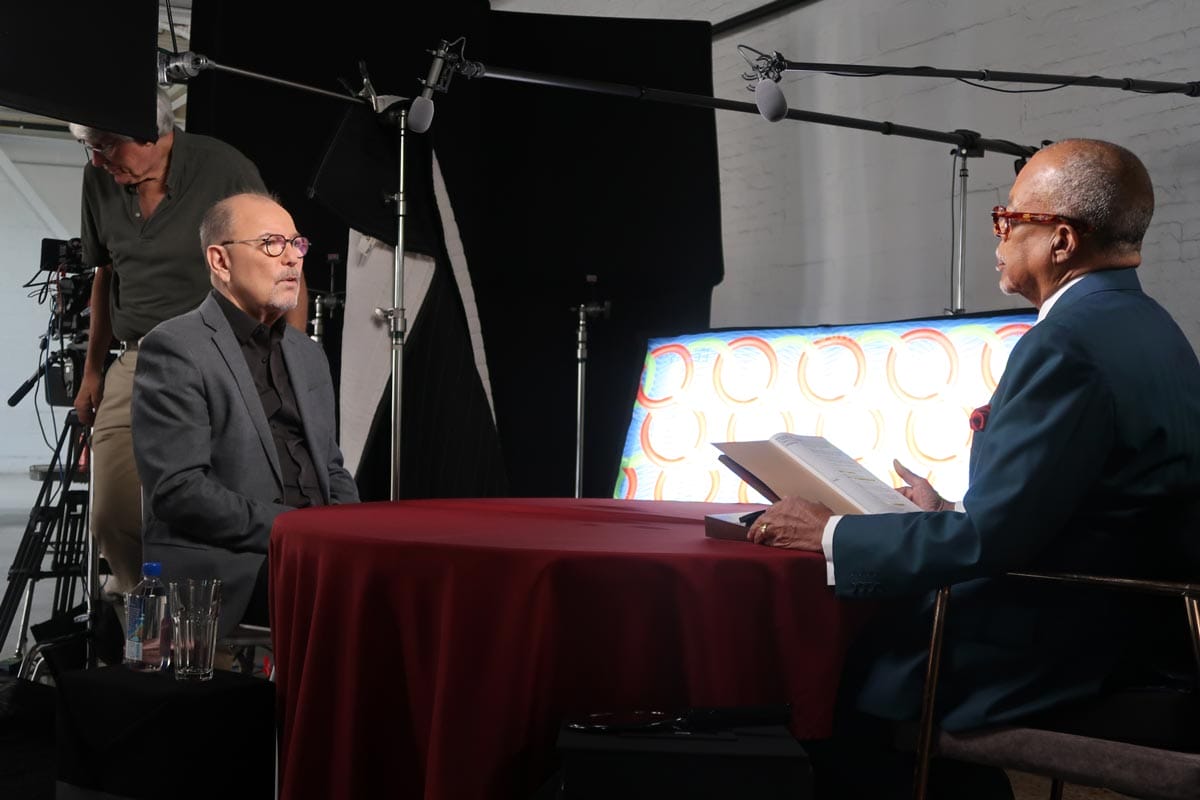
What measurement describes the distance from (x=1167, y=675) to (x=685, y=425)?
116 inches

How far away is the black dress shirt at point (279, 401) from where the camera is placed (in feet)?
8.99

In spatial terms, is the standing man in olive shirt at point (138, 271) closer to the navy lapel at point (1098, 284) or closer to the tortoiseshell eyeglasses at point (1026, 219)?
the tortoiseshell eyeglasses at point (1026, 219)

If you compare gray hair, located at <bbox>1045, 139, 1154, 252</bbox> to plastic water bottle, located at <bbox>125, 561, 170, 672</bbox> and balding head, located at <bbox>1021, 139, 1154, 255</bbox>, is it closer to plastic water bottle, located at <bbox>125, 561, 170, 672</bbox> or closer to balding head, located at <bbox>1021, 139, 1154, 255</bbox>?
balding head, located at <bbox>1021, 139, 1154, 255</bbox>

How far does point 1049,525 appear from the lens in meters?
1.54

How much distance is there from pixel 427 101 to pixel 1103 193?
79.3 inches

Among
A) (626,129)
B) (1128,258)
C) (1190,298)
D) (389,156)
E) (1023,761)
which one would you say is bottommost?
(1023,761)

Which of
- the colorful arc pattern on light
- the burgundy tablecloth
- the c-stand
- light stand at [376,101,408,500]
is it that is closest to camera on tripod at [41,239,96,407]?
the c-stand

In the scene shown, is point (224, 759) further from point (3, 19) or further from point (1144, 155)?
point (1144, 155)

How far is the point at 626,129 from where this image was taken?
5.33 m

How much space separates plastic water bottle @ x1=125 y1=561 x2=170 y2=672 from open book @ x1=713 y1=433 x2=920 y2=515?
106 centimetres

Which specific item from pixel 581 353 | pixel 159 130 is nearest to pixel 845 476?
pixel 159 130

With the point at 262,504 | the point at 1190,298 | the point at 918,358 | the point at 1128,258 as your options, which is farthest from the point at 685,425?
the point at 1128,258

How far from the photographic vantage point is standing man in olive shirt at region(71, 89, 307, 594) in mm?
3314

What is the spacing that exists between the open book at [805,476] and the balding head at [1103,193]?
504 millimetres
